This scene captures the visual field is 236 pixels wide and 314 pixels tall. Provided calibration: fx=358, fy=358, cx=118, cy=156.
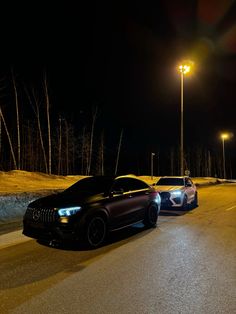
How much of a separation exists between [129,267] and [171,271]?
761mm

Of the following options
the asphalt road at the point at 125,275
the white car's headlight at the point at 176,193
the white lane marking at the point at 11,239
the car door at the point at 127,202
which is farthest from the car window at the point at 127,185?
the white car's headlight at the point at 176,193

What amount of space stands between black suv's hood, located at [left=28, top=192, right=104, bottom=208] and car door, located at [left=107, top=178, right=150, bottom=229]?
564mm

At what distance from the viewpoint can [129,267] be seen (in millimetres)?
6473

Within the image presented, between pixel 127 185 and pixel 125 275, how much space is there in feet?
13.3

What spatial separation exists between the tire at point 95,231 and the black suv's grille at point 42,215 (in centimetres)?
79

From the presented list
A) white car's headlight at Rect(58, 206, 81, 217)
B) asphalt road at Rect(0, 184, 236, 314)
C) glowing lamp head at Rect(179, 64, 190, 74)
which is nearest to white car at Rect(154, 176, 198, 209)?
asphalt road at Rect(0, 184, 236, 314)

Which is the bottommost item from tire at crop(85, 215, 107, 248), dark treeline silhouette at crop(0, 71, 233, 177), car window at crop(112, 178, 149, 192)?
tire at crop(85, 215, 107, 248)

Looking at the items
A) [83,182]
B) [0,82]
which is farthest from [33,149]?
[83,182]

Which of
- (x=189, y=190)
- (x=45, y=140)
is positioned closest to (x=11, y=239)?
(x=189, y=190)

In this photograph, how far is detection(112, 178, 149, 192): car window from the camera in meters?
9.34

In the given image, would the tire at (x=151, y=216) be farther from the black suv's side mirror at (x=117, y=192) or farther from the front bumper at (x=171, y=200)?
the front bumper at (x=171, y=200)

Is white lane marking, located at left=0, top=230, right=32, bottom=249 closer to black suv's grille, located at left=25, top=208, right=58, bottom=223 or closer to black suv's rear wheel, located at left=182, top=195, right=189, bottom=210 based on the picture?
black suv's grille, located at left=25, top=208, right=58, bottom=223

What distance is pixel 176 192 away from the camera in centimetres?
1493

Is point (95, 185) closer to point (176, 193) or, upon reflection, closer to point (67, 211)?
point (67, 211)
